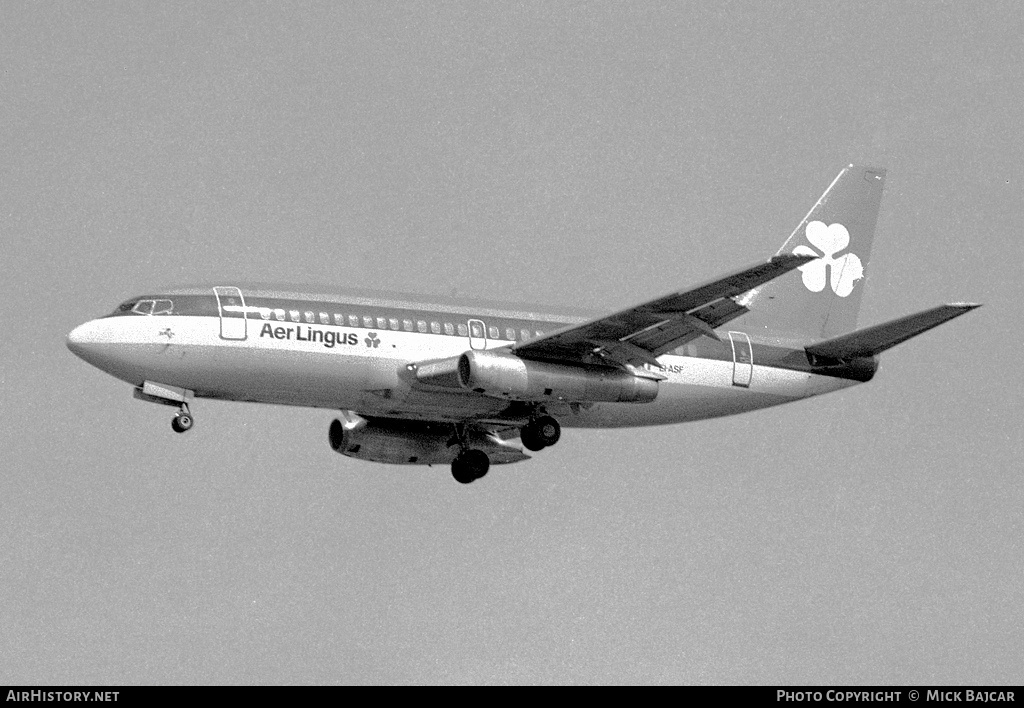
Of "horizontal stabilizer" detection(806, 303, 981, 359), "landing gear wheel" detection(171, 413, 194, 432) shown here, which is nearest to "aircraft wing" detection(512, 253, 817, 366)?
"horizontal stabilizer" detection(806, 303, 981, 359)

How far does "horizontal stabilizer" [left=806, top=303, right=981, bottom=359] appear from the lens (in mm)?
57562

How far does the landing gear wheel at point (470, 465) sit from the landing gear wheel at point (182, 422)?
36.2ft

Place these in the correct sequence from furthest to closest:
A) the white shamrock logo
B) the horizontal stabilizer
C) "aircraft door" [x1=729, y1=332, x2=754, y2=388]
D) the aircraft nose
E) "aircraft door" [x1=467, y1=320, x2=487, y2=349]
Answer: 1. the white shamrock logo
2. "aircraft door" [x1=729, y1=332, x2=754, y2=388]
3. "aircraft door" [x1=467, y1=320, x2=487, y2=349]
4. the horizontal stabilizer
5. the aircraft nose

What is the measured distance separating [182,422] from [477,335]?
9.35m

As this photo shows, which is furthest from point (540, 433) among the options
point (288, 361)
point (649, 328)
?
point (288, 361)

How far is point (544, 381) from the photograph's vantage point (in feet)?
194

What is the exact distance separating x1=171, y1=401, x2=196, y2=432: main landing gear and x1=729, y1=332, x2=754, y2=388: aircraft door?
17815mm

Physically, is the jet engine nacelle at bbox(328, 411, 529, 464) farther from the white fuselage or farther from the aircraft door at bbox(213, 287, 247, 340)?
the aircraft door at bbox(213, 287, 247, 340)

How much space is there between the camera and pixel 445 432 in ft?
215

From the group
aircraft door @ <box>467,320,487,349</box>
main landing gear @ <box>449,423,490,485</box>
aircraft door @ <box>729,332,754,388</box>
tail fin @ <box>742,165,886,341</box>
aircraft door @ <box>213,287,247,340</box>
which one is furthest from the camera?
tail fin @ <box>742,165,886,341</box>
